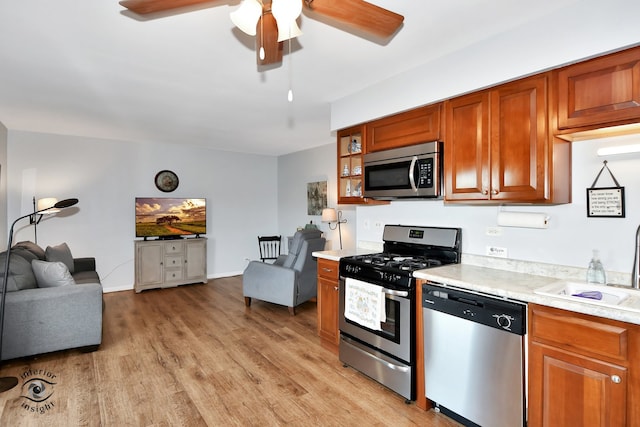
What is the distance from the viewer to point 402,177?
109 inches

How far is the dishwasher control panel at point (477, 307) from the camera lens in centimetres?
179

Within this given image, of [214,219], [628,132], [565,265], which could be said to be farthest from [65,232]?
[628,132]

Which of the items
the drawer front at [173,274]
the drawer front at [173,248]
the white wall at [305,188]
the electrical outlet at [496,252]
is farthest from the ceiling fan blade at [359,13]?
the drawer front at [173,274]

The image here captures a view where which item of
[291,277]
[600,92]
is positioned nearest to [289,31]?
[600,92]

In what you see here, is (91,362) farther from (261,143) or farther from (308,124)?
(261,143)

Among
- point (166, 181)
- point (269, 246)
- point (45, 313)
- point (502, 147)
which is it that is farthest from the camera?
point (269, 246)

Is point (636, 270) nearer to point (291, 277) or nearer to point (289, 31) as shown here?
point (289, 31)

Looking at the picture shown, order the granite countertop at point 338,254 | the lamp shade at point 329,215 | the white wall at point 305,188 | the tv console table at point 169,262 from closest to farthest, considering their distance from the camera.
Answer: the granite countertop at point 338,254
the lamp shade at point 329,215
the tv console table at point 169,262
the white wall at point 305,188

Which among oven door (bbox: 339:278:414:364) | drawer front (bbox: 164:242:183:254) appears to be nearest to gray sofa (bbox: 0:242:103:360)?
drawer front (bbox: 164:242:183:254)

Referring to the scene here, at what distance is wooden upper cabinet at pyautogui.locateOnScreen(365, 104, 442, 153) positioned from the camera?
8.50 ft

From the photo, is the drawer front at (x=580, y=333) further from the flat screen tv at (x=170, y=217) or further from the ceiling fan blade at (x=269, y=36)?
the flat screen tv at (x=170, y=217)

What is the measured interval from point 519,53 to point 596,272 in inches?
54.0

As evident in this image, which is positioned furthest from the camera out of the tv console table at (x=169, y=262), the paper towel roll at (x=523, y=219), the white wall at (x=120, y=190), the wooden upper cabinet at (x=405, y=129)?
the tv console table at (x=169, y=262)

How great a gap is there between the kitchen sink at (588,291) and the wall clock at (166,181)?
5.68 meters
